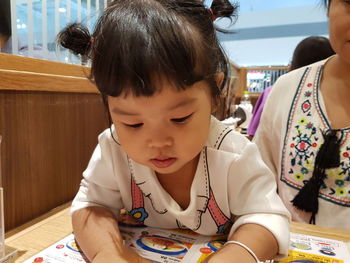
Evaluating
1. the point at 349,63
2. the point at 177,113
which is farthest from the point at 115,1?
the point at 349,63

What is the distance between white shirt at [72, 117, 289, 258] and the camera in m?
0.53

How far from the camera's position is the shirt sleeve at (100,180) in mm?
596

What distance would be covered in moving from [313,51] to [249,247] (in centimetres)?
148

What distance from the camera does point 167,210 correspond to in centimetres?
57

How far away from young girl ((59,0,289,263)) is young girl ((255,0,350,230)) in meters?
0.27

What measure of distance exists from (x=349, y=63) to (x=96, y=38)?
2.08 ft

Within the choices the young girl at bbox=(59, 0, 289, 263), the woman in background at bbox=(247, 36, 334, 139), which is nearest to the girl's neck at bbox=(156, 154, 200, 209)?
the young girl at bbox=(59, 0, 289, 263)

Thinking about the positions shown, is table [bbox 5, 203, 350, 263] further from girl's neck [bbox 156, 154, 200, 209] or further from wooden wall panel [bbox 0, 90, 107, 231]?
girl's neck [bbox 156, 154, 200, 209]

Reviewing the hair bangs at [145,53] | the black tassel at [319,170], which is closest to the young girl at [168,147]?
the hair bangs at [145,53]

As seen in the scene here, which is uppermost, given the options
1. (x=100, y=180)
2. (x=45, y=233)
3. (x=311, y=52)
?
(x=311, y=52)

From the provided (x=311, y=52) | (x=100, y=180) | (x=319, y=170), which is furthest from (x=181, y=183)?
(x=311, y=52)

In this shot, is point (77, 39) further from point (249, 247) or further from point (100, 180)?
point (249, 247)

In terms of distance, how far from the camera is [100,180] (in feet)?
1.97

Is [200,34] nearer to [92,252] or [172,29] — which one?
[172,29]
